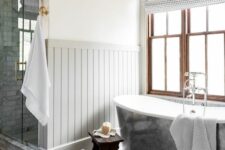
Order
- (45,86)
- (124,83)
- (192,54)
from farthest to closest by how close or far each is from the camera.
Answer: (124,83) → (192,54) → (45,86)

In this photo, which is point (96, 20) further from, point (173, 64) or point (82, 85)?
point (173, 64)

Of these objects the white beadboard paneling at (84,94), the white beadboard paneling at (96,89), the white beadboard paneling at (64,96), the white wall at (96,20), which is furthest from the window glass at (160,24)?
the white beadboard paneling at (64,96)

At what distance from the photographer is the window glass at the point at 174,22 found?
12.8 ft

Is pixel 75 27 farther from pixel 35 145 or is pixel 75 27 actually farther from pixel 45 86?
pixel 35 145

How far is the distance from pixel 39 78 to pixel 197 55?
245 cm

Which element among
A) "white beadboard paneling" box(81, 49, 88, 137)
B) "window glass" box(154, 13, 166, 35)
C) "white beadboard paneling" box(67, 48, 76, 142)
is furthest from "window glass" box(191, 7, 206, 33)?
"white beadboard paneling" box(67, 48, 76, 142)

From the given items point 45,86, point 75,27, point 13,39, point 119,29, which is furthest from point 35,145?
point 119,29

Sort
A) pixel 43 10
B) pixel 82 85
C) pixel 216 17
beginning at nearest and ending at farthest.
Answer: pixel 43 10 < pixel 82 85 < pixel 216 17

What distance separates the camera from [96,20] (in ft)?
11.5

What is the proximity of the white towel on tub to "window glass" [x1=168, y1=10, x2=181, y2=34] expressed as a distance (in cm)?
203

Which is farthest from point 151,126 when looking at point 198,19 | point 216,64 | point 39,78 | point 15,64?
point 198,19

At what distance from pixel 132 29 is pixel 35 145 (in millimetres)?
2509

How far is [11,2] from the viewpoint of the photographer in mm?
3119

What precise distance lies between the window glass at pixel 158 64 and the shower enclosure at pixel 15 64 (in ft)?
7.26
